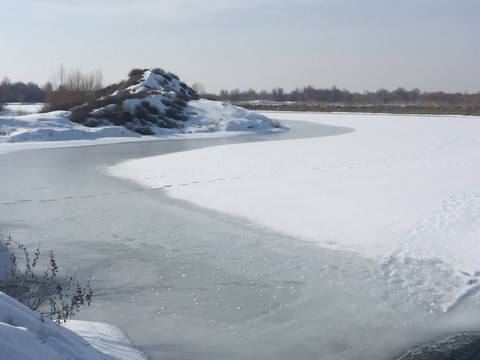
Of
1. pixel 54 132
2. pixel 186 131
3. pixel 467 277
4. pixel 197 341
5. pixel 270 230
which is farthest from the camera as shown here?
pixel 186 131

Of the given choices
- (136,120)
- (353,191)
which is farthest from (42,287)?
(136,120)

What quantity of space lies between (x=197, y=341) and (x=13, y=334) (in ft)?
7.48

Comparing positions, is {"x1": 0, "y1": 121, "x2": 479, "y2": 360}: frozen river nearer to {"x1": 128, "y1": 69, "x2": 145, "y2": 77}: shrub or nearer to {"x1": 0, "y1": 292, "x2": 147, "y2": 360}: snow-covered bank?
{"x1": 0, "y1": 292, "x2": 147, "y2": 360}: snow-covered bank

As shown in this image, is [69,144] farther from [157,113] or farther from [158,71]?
[158,71]

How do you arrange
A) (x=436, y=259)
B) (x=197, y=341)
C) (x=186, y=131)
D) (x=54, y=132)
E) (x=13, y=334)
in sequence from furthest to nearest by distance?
(x=186, y=131), (x=54, y=132), (x=436, y=259), (x=197, y=341), (x=13, y=334)

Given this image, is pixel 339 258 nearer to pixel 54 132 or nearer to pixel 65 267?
pixel 65 267

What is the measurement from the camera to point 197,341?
4.78m

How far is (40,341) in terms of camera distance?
3006 millimetres

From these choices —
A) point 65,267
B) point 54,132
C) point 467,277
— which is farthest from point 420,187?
point 54,132

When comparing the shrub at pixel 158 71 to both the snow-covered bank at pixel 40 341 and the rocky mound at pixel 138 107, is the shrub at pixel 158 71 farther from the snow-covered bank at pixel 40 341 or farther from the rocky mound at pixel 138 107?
the snow-covered bank at pixel 40 341

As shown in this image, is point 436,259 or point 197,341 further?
point 436,259

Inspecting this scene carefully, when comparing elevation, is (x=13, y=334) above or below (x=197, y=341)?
above

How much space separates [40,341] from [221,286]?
3.22 metres

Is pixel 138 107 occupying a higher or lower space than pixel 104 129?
higher
